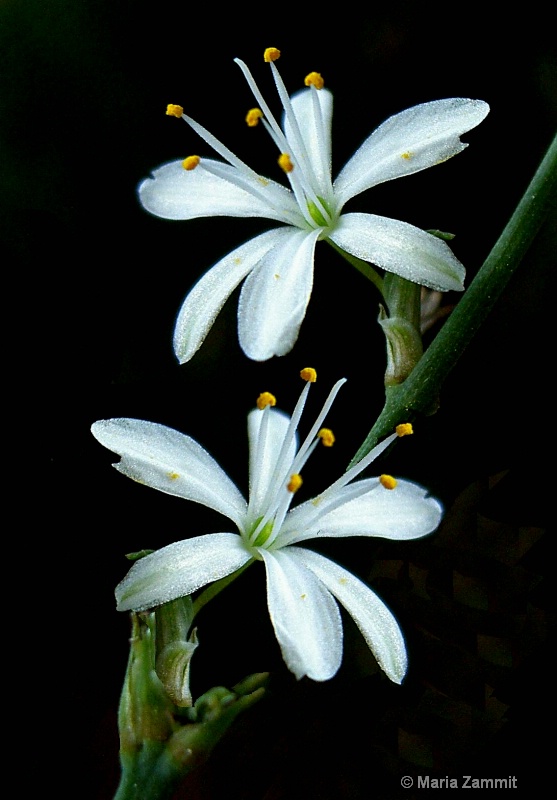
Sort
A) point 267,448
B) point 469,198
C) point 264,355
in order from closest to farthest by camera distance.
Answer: point 264,355, point 267,448, point 469,198

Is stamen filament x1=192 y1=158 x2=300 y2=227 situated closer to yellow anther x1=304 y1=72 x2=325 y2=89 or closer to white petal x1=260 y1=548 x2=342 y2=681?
yellow anther x1=304 y1=72 x2=325 y2=89

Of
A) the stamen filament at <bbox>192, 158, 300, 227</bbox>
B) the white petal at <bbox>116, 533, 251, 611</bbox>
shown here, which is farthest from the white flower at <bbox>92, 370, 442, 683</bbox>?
the stamen filament at <bbox>192, 158, 300, 227</bbox>

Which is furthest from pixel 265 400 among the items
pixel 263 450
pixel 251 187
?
pixel 251 187

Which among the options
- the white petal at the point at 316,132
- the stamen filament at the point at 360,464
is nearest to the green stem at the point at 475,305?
the stamen filament at the point at 360,464

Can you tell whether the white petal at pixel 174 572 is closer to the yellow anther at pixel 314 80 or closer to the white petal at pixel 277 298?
the white petal at pixel 277 298

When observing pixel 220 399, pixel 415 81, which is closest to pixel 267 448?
pixel 220 399

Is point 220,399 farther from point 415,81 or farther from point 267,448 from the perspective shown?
point 415,81
